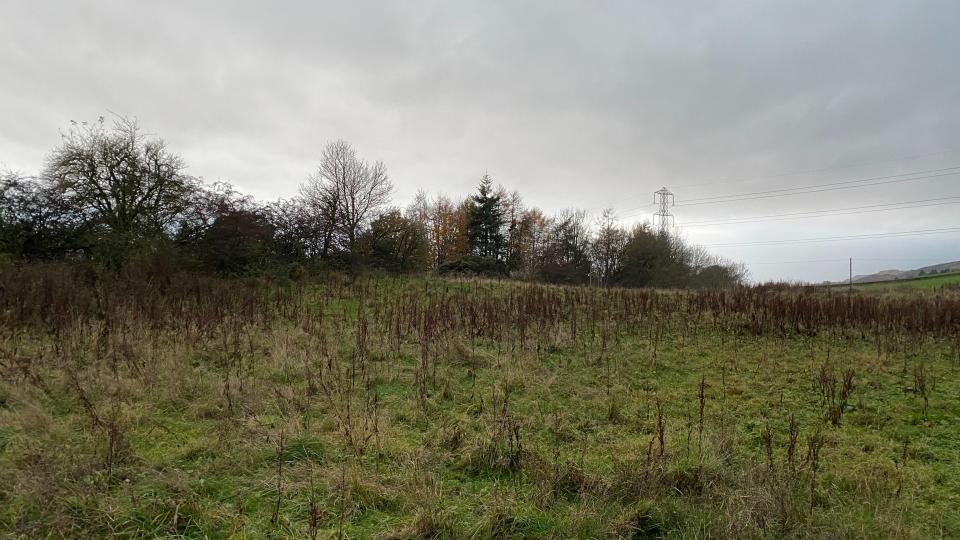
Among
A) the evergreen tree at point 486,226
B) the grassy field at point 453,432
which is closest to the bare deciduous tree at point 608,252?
the evergreen tree at point 486,226

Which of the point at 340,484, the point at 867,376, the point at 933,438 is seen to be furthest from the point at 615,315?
the point at 340,484

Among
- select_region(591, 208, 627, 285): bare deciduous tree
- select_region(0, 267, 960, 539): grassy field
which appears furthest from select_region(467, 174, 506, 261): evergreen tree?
select_region(0, 267, 960, 539): grassy field

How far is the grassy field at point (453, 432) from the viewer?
2652 mm

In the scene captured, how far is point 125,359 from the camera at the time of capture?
5742mm

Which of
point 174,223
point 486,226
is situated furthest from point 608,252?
point 174,223

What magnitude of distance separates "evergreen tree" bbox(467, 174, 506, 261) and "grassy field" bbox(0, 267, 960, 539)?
30413mm

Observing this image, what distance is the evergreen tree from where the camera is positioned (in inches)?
1526

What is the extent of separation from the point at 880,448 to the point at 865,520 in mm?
1855

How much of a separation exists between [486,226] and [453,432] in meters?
35.6

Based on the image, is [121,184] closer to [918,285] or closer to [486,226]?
[486,226]

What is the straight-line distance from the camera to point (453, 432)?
391cm

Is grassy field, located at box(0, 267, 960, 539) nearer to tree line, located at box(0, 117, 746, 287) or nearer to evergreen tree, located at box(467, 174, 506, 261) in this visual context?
tree line, located at box(0, 117, 746, 287)

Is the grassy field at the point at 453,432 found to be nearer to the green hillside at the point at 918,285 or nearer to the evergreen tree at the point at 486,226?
the green hillside at the point at 918,285

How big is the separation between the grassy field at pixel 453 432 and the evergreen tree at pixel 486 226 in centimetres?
3041
